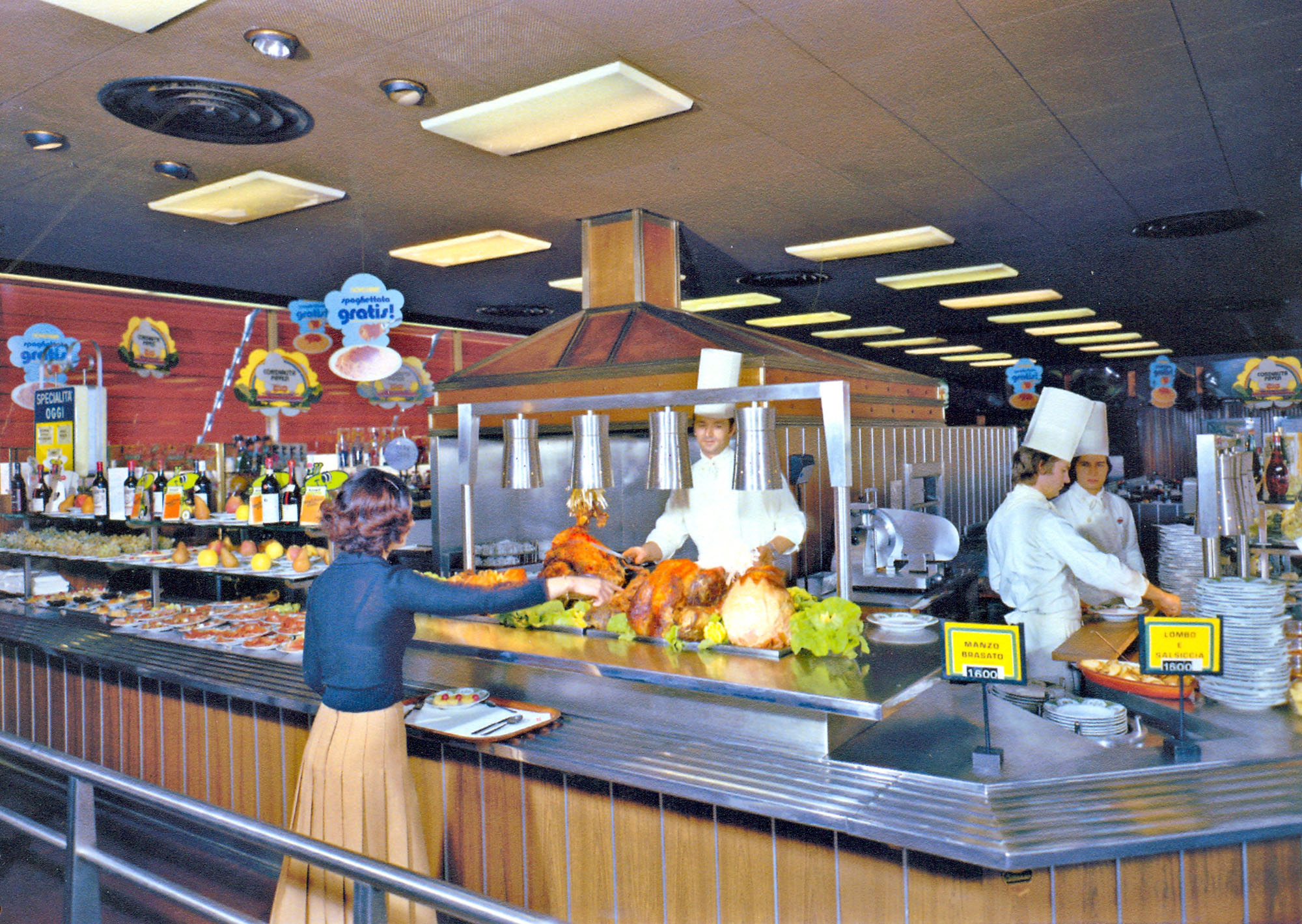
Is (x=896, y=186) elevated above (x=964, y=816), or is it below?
above

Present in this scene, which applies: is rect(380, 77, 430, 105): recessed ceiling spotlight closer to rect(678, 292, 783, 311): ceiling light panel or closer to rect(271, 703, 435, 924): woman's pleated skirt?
rect(271, 703, 435, 924): woman's pleated skirt

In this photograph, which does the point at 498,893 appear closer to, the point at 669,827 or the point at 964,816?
the point at 669,827

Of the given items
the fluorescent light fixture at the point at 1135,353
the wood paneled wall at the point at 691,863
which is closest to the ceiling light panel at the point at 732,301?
the wood paneled wall at the point at 691,863

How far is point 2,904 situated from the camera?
3.15 metres

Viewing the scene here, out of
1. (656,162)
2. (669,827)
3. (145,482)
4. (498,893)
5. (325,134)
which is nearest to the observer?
(669,827)

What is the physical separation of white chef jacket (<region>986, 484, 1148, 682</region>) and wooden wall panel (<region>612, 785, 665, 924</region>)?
1.99 metres

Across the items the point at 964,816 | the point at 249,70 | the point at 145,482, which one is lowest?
the point at 964,816

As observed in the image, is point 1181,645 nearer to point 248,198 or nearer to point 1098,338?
point 248,198

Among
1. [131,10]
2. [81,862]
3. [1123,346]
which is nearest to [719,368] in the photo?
[81,862]

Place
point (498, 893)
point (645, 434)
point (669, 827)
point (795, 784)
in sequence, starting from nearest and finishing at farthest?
point (795, 784), point (669, 827), point (498, 893), point (645, 434)

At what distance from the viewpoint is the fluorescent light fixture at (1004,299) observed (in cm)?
879

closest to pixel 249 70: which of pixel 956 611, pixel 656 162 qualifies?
pixel 656 162

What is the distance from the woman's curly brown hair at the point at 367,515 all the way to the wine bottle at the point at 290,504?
5.97 feet

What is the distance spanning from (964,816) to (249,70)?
3.44 m
